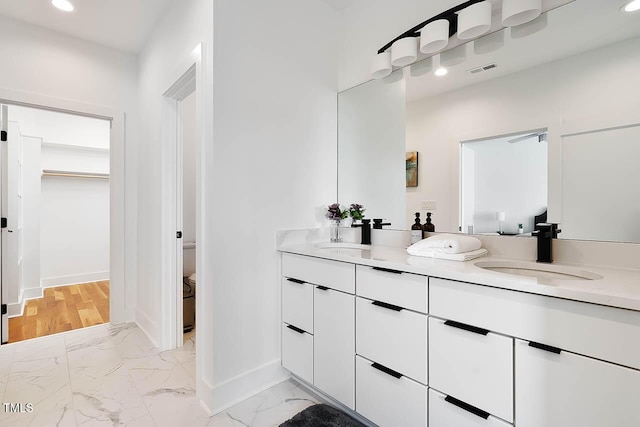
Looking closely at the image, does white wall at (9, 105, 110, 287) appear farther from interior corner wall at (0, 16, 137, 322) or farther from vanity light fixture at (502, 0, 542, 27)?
vanity light fixture at (502, 0, 542, 27)

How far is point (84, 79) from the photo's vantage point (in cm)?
273

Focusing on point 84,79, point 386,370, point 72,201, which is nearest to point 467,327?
point 386,370

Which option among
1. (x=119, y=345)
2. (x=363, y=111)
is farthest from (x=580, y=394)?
(x=119, y=345)

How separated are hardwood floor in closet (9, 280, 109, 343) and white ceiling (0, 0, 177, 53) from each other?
8.90ft

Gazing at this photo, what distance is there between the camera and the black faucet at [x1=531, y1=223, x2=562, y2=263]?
1.35 metres

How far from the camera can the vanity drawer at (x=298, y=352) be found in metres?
1.74

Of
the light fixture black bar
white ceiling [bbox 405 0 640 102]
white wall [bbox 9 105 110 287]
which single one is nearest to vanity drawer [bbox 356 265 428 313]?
white ceiling [bbox 405 0 640 102]

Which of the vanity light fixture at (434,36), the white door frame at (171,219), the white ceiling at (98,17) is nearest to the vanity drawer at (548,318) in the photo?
the vanity light fixture at (434,36)

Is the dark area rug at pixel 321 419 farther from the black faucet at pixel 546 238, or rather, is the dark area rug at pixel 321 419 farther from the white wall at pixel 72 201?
the white wall at pixel 72 201

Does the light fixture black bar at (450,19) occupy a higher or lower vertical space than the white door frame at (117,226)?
higher

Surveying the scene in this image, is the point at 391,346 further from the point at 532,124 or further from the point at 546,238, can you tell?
the point at 532,124

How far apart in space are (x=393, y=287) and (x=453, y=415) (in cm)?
51

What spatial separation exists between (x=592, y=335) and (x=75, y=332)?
11.9 ft

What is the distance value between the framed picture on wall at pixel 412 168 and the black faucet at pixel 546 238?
0.74m
